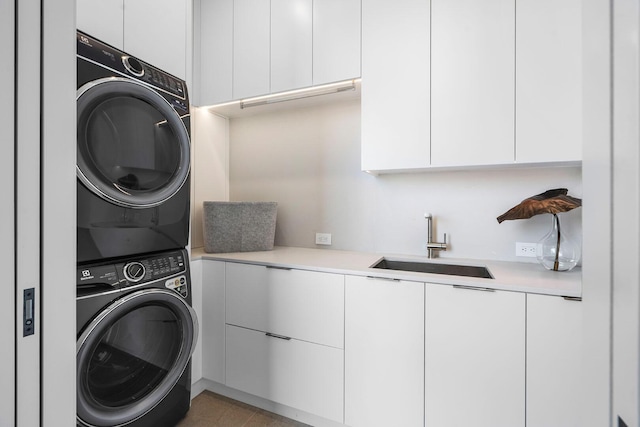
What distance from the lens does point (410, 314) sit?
147 cm

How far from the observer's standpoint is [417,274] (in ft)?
4.92

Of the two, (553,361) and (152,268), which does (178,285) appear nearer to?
(152,268)

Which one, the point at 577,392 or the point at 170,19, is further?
the point at 170,19

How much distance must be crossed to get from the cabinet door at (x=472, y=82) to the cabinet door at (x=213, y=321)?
59.1 inches

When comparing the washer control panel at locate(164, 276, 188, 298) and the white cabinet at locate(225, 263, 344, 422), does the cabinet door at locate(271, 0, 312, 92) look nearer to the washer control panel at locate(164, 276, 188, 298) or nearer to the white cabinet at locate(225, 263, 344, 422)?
the white cabinet at locate(225, 263, 344, 422)

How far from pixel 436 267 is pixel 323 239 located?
0.85m

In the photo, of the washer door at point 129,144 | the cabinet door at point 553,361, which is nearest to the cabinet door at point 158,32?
the washer door at point 129,144

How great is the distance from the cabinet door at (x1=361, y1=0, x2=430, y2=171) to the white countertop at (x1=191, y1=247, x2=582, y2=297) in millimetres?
614

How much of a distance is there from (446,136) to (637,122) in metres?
1.50
